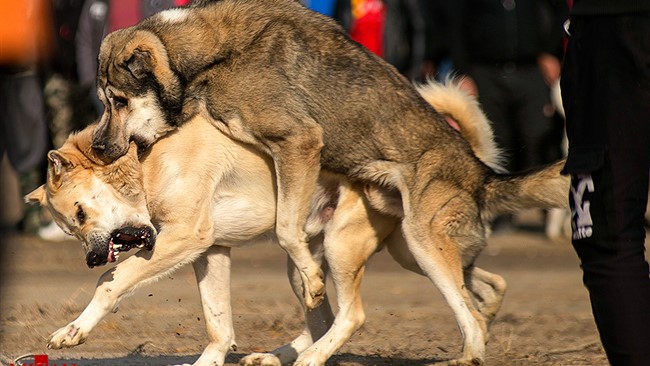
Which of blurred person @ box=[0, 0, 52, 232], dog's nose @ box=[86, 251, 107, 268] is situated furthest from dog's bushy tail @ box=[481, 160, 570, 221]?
blurred person @ box=[0, 0, 52, 232]

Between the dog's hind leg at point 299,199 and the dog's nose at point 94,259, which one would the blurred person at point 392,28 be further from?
the dog's nose at point 94,259

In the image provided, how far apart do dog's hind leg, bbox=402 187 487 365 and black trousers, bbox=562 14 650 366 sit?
1.64 m

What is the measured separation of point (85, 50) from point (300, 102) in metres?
5.60

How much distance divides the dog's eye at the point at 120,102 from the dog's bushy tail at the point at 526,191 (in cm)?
176

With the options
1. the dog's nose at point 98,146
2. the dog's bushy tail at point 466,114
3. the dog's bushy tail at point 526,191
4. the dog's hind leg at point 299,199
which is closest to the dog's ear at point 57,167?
the dog's nose at point 98,146

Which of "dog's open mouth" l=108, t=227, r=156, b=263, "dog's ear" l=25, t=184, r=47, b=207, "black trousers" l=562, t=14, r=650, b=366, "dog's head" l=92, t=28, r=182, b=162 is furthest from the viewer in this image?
"dog's ear" l=25, t=184, r=47, b=207

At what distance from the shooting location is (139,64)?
4.97 m

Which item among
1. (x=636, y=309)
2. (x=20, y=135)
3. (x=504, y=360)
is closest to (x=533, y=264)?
(x=504, y=360)

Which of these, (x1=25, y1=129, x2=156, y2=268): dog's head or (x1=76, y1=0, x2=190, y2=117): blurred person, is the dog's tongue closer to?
(x1=25, y1=129, x2=156, y2=268): dog's head

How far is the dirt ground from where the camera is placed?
5.80 m

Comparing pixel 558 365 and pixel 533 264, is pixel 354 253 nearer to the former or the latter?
pixel 558 365

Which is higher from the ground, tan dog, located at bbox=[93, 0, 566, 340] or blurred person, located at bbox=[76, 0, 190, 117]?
tan dog, located at bbox=[93, 0, 566, 340]

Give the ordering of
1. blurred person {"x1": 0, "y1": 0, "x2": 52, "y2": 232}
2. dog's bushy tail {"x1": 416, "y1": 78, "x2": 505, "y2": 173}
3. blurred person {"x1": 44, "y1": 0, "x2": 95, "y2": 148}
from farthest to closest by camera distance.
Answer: blurred person {"x1": 44, "y1": 0, "x2": 95, "y2": 148}, blurred person {"x1": 0, "y1": 0, "x2": 52, "y2": 232}, dog's bushy tail {"x1": 416, "y1": 78, "x2": 505, "y2": 173}

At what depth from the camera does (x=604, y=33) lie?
3387 mm
